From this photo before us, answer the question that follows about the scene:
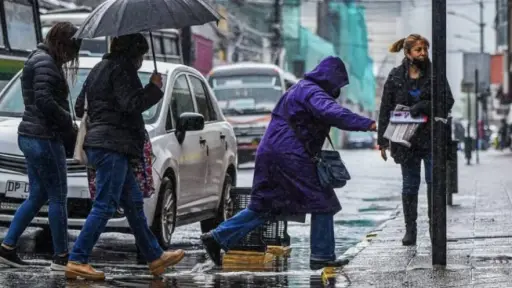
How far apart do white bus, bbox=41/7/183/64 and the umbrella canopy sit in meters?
18.7

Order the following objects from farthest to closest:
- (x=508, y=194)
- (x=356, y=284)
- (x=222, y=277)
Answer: (x=508, y=194)
(x=222, y=277)
(x=356, y=284)

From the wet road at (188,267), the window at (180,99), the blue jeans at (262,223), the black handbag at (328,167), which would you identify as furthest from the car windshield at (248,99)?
the black handbag at (328,167)

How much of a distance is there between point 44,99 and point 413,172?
11.6 ft

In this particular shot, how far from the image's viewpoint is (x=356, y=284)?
8742 millimetres

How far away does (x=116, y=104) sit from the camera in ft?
29.6

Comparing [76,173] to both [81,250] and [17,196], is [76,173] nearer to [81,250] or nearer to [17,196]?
[17,196]

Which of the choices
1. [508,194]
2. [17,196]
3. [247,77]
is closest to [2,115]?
[17,196]

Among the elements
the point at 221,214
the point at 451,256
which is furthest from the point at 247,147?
the point at 451,256

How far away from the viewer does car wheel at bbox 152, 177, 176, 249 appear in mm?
11352

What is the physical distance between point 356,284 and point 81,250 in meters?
1.86

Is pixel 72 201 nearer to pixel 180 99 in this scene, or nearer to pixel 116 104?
pixel 180 99

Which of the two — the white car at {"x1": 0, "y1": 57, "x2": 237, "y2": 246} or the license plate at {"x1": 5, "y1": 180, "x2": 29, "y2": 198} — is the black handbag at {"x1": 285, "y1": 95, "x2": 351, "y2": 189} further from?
the license plate at {"x1": 5, "y1": 180, "x2": 29, "y2": 198}

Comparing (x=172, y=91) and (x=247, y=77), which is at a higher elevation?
(x=172, y=91)

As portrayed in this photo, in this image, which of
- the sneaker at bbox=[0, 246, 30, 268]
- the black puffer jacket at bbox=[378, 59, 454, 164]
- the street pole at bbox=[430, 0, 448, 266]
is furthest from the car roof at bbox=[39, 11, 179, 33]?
the street pole at bbox=[430, 0, 448, 266]
